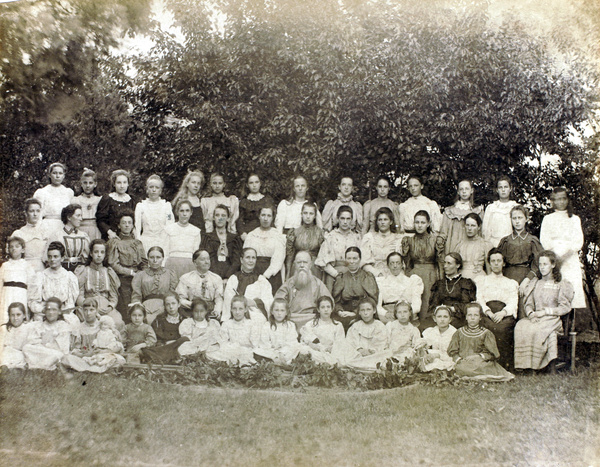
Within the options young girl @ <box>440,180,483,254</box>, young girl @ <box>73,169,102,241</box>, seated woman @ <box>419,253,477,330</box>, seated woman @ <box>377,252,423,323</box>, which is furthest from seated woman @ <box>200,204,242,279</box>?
young girl @ <box>440,180,483,254</box>

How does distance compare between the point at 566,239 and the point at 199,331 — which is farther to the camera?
the point at 199,331

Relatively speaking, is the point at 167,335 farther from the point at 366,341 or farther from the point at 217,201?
the point at 366,341

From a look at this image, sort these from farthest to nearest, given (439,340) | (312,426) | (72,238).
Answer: (72,238) → (439,340) → (312,426)

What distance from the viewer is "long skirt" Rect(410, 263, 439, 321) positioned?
17.0 feet

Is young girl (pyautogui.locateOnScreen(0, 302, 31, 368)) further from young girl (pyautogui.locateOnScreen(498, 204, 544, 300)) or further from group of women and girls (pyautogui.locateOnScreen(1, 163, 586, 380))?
young girl (pyautogui.locateOnScreen(498, 204, 544, 300))

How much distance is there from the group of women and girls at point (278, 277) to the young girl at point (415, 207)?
1 centimetres

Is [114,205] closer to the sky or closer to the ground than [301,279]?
closer to the sky

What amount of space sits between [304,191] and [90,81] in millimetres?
2368

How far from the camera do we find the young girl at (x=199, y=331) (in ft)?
17.2

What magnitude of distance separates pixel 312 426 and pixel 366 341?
34.5 inches

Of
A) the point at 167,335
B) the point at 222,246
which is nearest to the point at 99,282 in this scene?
the point at 167,335

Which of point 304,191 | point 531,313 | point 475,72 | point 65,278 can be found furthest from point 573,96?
point 65,278

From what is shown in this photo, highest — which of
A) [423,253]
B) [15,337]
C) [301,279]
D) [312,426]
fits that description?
[423,253]

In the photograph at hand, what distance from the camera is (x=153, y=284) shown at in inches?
213
